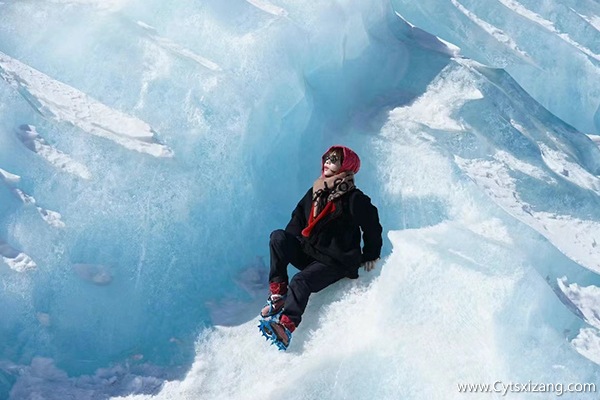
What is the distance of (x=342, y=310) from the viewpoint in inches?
125

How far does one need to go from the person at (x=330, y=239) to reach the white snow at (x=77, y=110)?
1.29 m

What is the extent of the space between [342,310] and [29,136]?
7.41ft

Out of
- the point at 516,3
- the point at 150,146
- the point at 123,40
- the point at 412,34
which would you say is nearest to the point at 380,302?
the point at 150,146

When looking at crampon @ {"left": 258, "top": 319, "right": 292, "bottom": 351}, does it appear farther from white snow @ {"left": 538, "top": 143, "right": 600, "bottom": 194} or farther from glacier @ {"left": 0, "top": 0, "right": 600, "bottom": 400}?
white snow @ {"left": 538, "top": 143, "right": 600, "bottom": 194}

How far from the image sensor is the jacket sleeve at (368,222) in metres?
3.13

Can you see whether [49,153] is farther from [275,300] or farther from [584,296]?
[584,296]

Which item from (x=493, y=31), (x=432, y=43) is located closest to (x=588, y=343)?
(x=432, y=43)

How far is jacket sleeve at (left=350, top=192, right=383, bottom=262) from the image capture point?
3131 millimetres

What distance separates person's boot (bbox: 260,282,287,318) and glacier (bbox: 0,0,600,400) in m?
0.20

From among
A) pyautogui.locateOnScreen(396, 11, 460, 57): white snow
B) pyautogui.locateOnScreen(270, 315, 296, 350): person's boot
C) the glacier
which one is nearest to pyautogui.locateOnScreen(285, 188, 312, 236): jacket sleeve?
the glacier

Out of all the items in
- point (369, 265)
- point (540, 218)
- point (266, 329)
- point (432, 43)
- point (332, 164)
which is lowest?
point (266, 329)

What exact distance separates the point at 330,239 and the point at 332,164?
0.41 metres

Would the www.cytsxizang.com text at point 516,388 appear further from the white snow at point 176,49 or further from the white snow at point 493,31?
the white snow at point 493,31

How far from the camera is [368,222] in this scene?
314 centimetres
